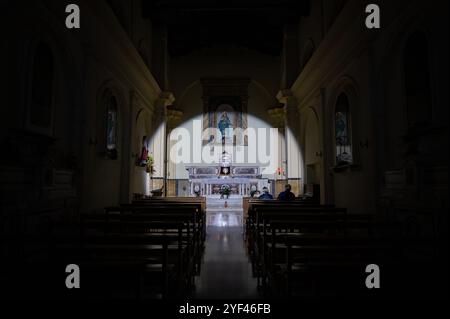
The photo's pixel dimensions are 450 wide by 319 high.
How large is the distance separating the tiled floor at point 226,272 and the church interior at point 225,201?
0.03 meters

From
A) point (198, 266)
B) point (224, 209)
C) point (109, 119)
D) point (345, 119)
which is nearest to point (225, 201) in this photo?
point (224, 209)

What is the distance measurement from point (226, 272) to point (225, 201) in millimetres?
7160

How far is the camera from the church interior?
2803 mm

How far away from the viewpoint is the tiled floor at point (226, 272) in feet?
11.1

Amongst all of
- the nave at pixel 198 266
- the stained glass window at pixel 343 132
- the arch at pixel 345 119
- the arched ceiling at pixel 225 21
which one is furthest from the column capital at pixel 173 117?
the nave at pixel 198 266

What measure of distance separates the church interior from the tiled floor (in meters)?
0.03

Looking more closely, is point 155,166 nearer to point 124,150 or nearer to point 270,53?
point 124,150

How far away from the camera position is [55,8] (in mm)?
4484

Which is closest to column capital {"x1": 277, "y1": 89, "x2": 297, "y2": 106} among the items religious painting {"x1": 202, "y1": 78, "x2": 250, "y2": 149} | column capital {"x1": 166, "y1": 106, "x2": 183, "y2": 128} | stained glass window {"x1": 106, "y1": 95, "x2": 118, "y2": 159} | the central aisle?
religious painting {"x1": 202, "y1": 78, "x2": 250, "y2": 149}

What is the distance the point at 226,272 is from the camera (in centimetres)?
419

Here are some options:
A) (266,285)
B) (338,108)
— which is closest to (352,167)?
(338,108)

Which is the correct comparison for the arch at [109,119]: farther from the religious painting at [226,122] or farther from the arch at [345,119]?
the religious painting at [226,122]

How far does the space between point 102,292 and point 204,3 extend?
931cm

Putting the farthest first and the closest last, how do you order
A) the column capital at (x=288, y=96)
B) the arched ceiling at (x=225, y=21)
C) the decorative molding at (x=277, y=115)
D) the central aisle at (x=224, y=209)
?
the decorative molding at (x=277, y=115), the column capital at (x=288, y=96), the arched ceiling at (x=225, y=21), the central aisle at (x=224, y=209)
